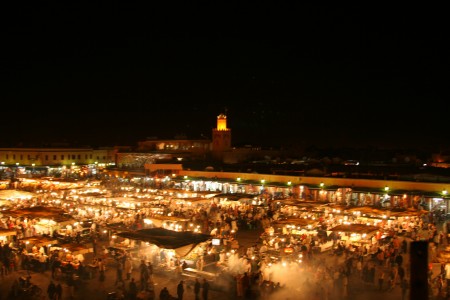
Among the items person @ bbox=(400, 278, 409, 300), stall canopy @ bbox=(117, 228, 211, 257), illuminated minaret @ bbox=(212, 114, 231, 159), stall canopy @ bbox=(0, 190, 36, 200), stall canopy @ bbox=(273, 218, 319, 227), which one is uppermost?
illuminated minaret @ bbox=(212, 114, 231, 159)

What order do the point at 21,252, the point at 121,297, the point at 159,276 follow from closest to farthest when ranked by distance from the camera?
1. the point at 121,297
2. the point at 159,276
3. the point at 21,252

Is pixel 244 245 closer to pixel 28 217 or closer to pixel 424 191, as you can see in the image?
pixel 28 217

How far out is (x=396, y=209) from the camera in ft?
56.5

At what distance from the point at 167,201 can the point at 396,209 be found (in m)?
9.97

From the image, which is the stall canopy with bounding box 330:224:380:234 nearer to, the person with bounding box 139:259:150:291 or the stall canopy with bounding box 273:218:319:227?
the stall canopy with bounding box 273:218:319:227

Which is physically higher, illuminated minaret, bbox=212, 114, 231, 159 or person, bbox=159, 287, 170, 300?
illuminated minaret, bbox=212, 114, 231, 159

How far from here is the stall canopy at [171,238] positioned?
39.0ft

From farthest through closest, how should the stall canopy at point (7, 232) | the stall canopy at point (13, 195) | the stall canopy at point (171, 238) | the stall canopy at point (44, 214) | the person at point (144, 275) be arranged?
1. the stall canopy at point (13, 195)
2. the stall canopy at point (44, 214)
3. the stall canopy at point (7, 232)
4. the stall canopy at point (171, 238)
5. the person at point (144, 275)

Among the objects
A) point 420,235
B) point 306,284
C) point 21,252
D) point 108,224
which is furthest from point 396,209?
point 21,252

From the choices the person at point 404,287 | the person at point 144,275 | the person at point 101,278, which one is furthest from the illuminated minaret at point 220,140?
the person at point 404,287

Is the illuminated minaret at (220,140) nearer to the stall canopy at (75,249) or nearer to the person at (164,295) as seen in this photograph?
the stall canopy at (75,249)

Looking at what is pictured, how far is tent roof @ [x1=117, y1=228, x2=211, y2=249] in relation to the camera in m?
11.9

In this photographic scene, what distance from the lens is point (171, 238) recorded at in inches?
487

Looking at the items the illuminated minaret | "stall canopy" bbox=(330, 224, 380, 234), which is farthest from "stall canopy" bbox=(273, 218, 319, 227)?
the illuminated minaret
